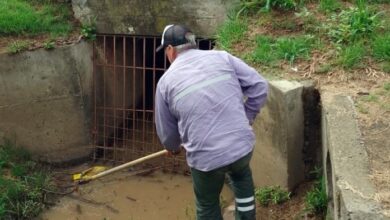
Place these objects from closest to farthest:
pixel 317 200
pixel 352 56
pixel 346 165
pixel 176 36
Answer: pixel 346 165 → pixel 176 36 → pixel 317 200 → pixel 352 56

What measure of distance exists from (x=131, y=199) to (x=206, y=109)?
114 inches

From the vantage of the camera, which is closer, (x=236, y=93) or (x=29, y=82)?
(x=236, y=93)

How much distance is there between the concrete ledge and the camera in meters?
3.22

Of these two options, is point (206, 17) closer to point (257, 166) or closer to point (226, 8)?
point (226, 8)

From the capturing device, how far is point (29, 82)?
675cm

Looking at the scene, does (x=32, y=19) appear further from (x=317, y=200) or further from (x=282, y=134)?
(x=317, y=200)

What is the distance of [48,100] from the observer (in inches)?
271

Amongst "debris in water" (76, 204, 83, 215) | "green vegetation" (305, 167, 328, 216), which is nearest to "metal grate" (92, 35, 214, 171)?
"debris in water" (76, 204, 83, 215)

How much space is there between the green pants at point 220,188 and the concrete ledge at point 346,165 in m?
0.61

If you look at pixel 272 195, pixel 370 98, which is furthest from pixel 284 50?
pixel 272 195

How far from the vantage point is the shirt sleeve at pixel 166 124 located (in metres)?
4.02

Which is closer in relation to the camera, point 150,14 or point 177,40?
point 177,40

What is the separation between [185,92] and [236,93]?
14.4 inches

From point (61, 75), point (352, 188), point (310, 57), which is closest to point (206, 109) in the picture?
point (352, 188)
